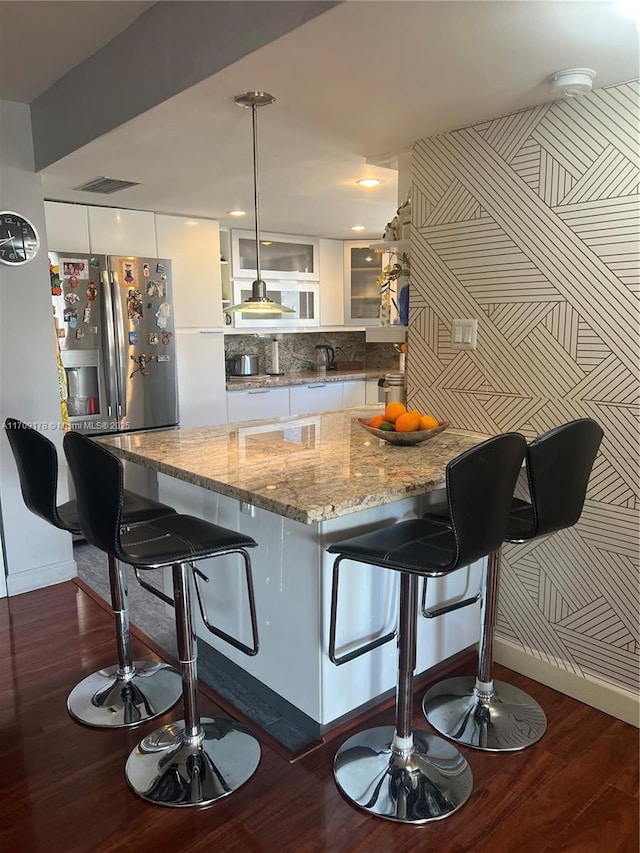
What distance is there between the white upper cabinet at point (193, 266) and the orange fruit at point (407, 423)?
2.41 m

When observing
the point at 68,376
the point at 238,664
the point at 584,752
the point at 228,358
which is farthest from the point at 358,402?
the point at 584,752

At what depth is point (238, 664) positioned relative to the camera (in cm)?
232

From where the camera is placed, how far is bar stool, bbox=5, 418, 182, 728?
2.00 meters

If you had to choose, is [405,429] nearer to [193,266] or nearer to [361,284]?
[193,266]

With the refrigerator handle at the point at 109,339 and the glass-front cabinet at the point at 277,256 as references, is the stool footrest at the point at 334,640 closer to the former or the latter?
the refrigerator handle at the point at 109,339

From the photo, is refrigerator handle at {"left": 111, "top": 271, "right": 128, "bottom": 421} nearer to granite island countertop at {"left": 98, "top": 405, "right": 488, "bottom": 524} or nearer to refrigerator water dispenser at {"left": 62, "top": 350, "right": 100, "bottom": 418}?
refrigerator water dispenser at {"left": 62, "top": 350, "right": 100, "bottom": 418}

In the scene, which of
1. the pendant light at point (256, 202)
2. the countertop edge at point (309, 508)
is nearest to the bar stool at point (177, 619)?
the countertop edge at point (309, 508)

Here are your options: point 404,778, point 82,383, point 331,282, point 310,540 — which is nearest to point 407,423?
point 310,540

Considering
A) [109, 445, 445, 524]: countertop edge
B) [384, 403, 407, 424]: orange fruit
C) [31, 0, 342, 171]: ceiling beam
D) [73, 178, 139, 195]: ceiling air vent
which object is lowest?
[109, 445, 445, 524]: countertop edge

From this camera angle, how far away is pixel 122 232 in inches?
152

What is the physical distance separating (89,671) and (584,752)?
1828 millimetres

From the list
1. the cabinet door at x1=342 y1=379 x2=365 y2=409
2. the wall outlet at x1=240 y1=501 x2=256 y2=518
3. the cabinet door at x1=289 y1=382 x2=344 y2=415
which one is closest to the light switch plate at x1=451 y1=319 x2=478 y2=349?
the wall outlet at x1=240 y1=501 x2=256 y2=518

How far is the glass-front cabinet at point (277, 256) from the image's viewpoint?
4.75m

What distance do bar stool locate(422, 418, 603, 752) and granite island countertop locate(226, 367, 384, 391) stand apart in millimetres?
2776
